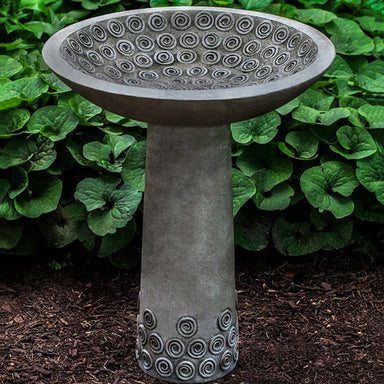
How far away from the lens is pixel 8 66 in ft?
14.2

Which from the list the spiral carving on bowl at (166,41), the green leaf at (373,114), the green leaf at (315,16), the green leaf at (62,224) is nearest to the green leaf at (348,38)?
the green leaf at (315,16)

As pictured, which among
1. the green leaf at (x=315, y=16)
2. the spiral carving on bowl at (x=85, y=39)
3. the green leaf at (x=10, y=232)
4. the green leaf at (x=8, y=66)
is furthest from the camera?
the green leaf at (x=315, y=16)

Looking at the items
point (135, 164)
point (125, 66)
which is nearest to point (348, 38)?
point (135, 164)

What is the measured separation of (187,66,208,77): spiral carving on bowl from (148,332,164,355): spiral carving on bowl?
3.38 feet

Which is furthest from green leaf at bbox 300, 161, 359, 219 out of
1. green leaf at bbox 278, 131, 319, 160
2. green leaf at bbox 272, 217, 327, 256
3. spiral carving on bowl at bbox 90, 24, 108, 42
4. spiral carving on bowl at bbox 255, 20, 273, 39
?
spiral carving on bowl at bbox 90, 24, 108, 42

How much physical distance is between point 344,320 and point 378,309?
197 mm

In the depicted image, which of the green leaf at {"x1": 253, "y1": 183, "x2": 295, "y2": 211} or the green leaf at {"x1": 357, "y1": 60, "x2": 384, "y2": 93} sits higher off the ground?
the green leaf at {"x1": 357, "y1": 60, "x2": 384, "y2": 93}

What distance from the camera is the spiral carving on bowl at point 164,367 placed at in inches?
129

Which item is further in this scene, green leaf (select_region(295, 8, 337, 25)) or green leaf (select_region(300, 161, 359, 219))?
green leaf (select_region(295, 8, 337, 25))

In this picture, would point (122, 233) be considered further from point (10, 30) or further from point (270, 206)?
point (10, 30)

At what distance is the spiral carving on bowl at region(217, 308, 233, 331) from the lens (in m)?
3.22

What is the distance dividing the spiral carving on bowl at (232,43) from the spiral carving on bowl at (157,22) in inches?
9.8

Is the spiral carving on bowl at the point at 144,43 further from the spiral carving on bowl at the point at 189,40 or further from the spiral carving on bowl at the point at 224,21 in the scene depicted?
the spiral carving on bowl at the point at 224,21

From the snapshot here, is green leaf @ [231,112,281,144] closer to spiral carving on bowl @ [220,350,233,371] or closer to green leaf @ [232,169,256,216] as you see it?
green leaf @ [232,169,256,216]
